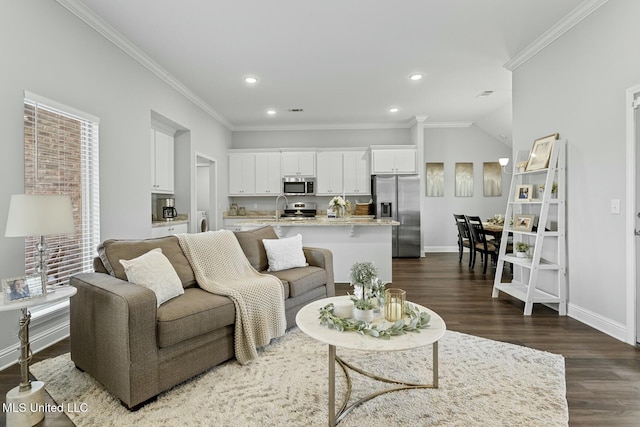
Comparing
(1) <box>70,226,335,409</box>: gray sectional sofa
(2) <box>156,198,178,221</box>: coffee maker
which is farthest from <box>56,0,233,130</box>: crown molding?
(1) <box>70,226,335,409</box>: gray sectional sofa

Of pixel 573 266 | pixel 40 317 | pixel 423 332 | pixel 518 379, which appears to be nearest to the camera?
pixel 423 332

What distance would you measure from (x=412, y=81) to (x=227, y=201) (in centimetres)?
451

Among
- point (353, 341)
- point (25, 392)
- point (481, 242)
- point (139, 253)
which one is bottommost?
point (25, 392)

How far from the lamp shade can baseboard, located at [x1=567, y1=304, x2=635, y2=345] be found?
4.10 meters

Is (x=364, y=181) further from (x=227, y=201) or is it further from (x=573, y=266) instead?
(x=573, y=266)

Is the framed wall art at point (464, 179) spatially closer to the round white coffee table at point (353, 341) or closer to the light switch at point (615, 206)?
the light switch at point (615, 206)

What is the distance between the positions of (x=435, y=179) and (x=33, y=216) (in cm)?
710

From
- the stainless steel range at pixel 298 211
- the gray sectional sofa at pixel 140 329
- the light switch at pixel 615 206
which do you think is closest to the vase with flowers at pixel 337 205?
the stainless steel range at pixel 298 211

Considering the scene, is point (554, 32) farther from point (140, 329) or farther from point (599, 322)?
point (140, 329)

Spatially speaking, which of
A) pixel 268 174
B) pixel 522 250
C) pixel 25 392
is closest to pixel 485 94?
pixel 522 250

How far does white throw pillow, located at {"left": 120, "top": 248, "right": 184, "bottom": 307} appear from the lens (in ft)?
6.91

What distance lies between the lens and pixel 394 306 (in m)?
1.89

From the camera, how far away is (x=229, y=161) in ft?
23.9

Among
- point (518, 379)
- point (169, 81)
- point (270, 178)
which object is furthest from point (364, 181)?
point (518, 379)
